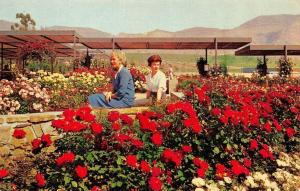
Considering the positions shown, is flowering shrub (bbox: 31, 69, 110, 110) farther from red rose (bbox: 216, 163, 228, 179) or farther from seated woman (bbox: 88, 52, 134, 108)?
red rose (bbox: 216, 163, 228, 179)

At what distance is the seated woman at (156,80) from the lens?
24.0ft

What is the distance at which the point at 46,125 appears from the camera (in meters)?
6.88

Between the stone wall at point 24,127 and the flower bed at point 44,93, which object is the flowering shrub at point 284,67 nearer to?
the flower bed at point 44,93

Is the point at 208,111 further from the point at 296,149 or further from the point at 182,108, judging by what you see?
the point at 296,149

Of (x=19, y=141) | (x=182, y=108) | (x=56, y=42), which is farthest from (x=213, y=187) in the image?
(x=56, y=42)

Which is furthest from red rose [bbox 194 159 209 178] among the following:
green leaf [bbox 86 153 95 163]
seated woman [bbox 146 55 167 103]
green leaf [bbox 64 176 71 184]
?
seated woman [bbox 146 55 167 103]

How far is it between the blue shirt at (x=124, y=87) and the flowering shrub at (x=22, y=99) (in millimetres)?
2001

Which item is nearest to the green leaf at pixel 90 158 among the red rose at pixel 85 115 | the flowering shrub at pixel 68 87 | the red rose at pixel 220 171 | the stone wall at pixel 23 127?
the red rose at pixel 85 115

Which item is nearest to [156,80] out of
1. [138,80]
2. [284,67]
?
[138,80]

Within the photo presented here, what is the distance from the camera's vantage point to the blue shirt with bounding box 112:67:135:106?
7148mm

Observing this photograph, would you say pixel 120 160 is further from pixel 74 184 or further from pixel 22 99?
pixel 22 99

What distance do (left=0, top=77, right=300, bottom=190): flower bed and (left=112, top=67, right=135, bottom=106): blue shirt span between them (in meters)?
0.96

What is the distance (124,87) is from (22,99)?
9.01ft

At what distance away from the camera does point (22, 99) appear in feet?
29.4
